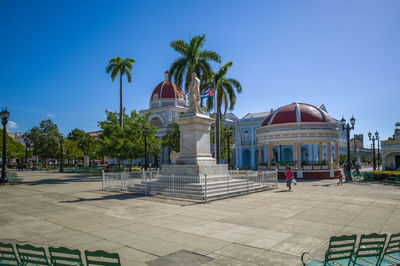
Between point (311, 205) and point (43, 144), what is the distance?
56.3 m

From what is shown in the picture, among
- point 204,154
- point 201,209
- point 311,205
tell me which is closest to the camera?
point 201,209

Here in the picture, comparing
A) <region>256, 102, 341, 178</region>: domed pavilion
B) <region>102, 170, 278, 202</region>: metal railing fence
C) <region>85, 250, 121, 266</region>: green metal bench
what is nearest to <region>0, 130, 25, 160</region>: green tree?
<region>102, 170, 278, 202</region>: metal railing fence

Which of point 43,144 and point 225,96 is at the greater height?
point 225,96

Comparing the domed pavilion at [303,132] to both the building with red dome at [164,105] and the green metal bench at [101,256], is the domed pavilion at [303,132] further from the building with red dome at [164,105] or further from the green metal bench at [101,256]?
the building with red dome at [164,105]

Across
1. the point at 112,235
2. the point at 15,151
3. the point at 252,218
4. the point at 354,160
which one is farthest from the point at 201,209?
the point at 15,151

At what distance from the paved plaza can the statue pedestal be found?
139 inches

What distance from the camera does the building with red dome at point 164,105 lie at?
192ft

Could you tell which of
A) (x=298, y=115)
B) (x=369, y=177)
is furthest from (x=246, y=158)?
(x=369, y=177)

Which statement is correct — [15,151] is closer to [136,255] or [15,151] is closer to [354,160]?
[136,255]

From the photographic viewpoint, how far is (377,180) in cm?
2408

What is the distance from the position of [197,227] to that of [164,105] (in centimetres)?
5374

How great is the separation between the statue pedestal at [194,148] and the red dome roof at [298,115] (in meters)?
17.2

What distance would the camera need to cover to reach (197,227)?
26.5 feet

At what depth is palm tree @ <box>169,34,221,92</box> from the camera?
26.7m
